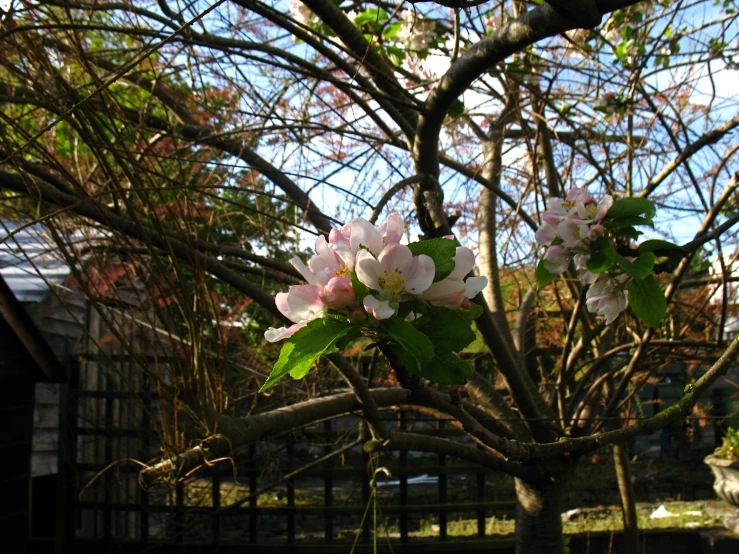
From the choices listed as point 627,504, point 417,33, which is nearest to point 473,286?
point 417,33

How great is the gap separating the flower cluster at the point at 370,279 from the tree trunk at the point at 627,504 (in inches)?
106

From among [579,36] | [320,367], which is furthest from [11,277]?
[579,36]

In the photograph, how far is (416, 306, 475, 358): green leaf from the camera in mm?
855

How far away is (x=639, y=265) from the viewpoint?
1510mm

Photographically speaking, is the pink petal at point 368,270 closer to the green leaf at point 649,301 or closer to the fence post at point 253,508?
the green leaf at point 649,301

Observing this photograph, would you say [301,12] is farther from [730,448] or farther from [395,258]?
[730,448]

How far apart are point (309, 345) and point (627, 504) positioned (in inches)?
120

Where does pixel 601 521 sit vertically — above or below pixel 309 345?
below

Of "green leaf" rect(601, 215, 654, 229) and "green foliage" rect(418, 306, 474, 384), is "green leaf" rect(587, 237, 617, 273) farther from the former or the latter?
"green foliage" rect(418, 306, 474, 384)

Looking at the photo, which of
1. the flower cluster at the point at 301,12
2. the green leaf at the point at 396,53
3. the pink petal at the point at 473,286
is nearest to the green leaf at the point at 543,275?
the pink petal at the point at 473,286

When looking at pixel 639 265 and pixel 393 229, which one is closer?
pixel 393 229

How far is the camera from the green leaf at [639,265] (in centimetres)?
146

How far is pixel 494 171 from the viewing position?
11.4 feet

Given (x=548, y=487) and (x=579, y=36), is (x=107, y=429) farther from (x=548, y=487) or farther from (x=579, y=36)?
(x=579, y=36)
